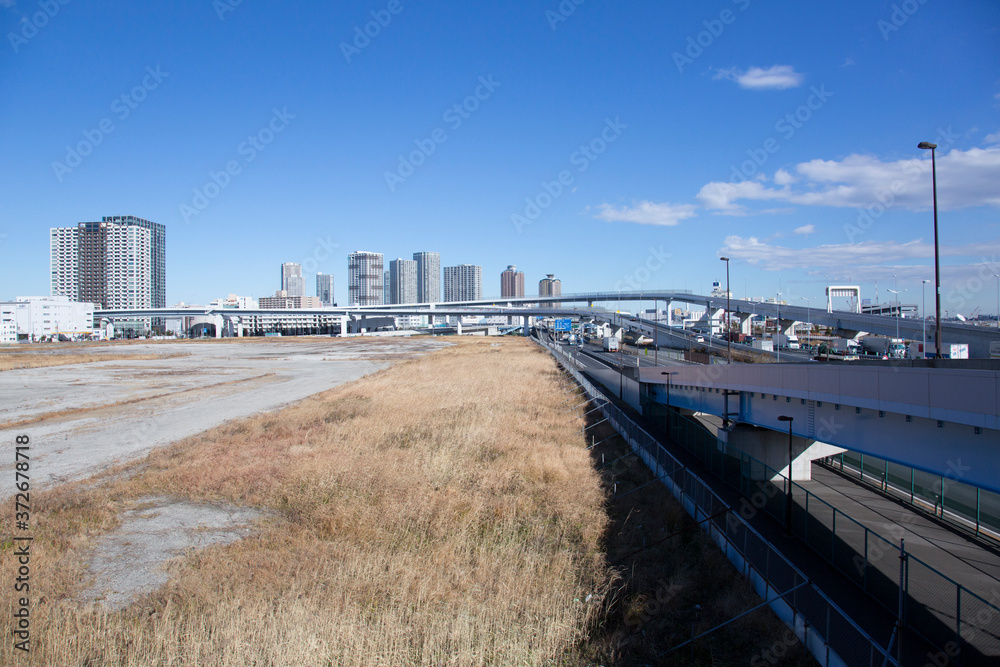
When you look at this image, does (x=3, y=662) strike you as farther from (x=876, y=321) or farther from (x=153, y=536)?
(x=876, y=321)

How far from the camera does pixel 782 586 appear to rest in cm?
1208

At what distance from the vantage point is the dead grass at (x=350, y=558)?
35.1 ft

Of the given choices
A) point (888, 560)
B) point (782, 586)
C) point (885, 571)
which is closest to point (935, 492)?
point (888, 560)

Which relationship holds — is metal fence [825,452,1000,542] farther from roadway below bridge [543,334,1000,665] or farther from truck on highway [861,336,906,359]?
truck on highway [861,336,906,359]

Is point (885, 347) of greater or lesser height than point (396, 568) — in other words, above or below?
above

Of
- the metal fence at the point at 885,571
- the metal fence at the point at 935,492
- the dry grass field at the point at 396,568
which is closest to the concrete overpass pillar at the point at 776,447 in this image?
the metal fence at the point at 935,492

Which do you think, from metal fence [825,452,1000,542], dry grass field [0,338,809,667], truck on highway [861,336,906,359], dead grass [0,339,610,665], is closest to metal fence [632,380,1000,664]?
dry grass field [0,338,809,667]

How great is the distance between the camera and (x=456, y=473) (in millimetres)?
22359

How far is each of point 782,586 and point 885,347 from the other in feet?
247

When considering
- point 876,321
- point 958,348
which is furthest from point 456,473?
point 876,321

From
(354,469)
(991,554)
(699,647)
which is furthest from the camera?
(354,469)

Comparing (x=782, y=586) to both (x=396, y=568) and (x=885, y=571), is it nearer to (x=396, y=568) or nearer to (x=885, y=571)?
(x=885, y=571)

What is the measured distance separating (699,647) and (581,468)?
12237mm

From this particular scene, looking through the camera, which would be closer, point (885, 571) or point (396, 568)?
point (396, 568)
